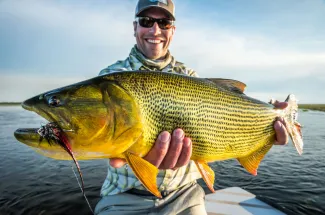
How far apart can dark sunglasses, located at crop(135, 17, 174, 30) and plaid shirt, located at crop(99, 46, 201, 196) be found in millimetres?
408

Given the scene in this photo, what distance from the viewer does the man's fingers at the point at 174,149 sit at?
2.72 m

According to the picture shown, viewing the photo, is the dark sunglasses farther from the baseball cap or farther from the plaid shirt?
the plaid shirt

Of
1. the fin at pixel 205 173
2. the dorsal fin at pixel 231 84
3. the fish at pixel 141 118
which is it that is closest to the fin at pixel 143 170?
the fish at pixel 141 118

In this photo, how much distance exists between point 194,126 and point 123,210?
1629 mm

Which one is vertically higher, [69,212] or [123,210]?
[123,210]

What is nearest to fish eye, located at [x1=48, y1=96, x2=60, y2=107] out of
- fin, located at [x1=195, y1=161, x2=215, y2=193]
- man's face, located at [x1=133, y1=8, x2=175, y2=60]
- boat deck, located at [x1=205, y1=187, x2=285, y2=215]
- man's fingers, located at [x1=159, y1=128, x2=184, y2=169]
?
man's fingers, located at [x1=159, y1=128, x2=184, y2=169]

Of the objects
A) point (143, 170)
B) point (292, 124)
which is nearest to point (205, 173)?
point (143, 170)

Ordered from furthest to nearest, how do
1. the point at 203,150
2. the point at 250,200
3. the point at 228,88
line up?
1. the point at 250,200
2. the point at 228,88
3. the point at 203,150

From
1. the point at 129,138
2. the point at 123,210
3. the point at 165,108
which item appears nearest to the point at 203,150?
the point at 165,108

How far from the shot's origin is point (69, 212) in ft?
26.7

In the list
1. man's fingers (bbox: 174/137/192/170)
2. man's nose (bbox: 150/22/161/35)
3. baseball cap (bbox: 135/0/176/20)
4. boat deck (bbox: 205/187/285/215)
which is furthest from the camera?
boat deck (bbox: 205/187/285/215)

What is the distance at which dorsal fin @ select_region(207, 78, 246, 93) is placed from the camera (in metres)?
3.26

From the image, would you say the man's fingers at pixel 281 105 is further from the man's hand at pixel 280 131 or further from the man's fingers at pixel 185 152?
the man's fingers at pixel 185 152

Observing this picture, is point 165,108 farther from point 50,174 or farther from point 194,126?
point 50,174
